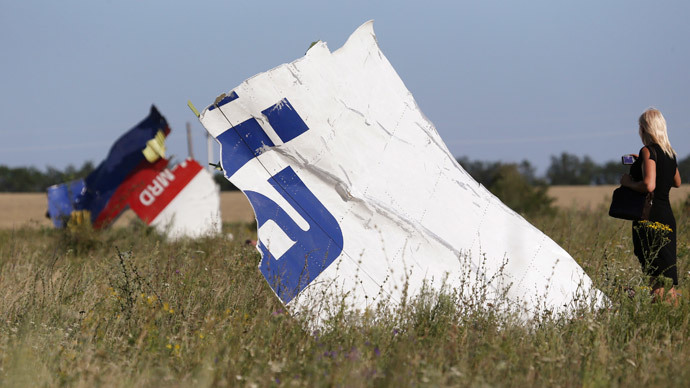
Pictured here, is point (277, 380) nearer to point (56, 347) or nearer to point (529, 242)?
point (56, 347)

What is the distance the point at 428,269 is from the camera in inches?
167

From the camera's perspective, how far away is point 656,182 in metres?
4.73

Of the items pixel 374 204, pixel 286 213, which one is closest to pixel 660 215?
pixel 374 204

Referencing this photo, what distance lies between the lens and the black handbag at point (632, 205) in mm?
4695

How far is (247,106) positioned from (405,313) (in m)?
1.68

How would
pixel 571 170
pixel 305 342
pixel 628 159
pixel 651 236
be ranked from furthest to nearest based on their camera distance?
pixel 571 170 < pixel 628 159 < pixel 651 236 < pixel 305 342

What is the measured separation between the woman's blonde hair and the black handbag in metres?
0.36

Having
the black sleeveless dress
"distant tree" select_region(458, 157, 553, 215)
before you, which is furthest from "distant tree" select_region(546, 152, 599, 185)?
the black sleeveless dress

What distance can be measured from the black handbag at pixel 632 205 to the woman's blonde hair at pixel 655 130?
1.18ft

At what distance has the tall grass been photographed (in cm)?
308

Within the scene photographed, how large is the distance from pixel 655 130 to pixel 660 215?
612mm

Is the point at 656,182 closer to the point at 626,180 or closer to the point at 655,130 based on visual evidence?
the point at 626,180

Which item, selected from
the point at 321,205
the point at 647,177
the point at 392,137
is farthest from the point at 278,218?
the point at 647,177

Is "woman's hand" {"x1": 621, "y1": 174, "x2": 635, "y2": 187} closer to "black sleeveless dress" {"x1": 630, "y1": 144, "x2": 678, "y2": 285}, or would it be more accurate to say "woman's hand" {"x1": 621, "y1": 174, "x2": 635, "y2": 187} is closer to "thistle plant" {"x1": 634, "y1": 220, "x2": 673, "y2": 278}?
"black sleeveless dress" {"x1": 630, "y1": 144, "x2": 678, "y2": 285}
